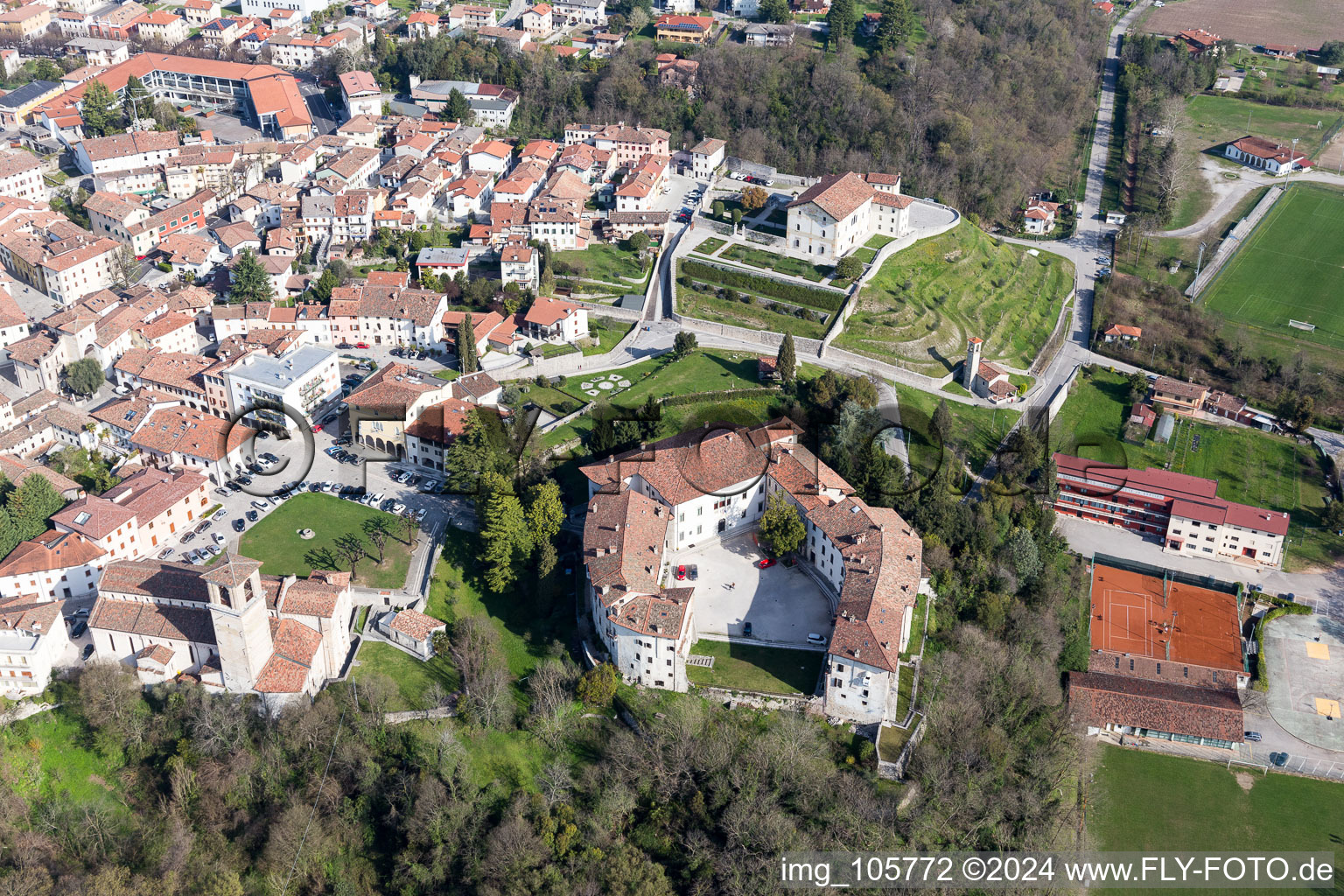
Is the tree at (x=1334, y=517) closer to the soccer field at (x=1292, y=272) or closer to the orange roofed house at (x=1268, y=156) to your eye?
the soccer field at (x=1292, y=272)

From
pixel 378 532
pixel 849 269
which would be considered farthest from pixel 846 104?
pixel 378 532

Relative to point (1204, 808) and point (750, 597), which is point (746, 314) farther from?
point (1204, 808)

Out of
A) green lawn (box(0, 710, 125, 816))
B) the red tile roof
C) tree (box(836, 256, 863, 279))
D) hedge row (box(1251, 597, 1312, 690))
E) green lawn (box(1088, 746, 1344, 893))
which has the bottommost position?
green lawn (box(1088, 746, 1344, 893))

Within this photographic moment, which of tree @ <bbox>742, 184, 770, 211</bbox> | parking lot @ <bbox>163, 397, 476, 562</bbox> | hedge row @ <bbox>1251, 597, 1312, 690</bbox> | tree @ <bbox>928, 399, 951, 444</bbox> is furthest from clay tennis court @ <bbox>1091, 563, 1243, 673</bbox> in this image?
tree @ <bbox>742, 184, 770, 211</bbox>

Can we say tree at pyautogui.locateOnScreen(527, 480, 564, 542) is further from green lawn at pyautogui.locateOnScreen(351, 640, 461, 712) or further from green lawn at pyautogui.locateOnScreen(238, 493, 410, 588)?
green lawn at pyautogui.locateOnScreen(351, 640, 461, 712)

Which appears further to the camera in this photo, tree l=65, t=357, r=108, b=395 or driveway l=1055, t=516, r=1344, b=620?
tree l=65, t=357, r=108, b=395
